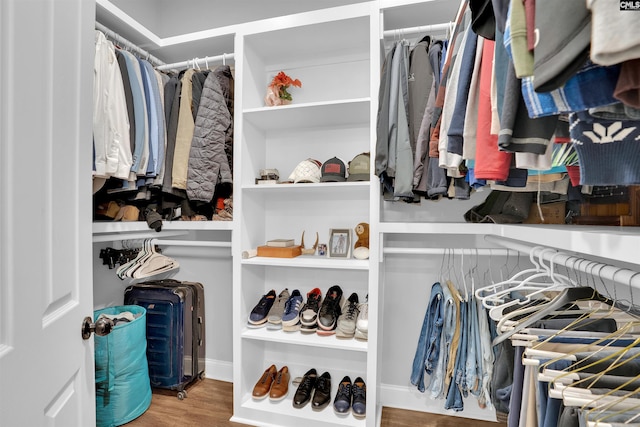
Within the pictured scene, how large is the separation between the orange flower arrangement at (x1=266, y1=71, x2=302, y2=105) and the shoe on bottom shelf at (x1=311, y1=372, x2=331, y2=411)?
1.70 meters

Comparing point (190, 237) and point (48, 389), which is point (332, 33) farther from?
point (48, 389)

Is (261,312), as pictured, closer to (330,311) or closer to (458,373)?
(330,311)

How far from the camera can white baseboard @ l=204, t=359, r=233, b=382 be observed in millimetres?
2291

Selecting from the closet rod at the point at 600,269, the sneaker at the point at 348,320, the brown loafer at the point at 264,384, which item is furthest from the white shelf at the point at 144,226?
the closet rod at the point at 600,269

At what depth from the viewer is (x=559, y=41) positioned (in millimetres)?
393

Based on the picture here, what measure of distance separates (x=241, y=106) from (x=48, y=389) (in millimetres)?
1532

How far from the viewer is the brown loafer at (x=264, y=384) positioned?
1884 millimetres

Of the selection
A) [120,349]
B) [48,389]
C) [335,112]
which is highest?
[335,112]

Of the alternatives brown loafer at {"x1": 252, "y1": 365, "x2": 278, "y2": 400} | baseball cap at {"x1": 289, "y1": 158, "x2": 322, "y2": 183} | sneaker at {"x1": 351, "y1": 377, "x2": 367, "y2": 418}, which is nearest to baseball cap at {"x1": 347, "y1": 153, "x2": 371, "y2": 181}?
baseball cap at {"x1": 289, "y1": 158, "x2": 322, "y2": 183}

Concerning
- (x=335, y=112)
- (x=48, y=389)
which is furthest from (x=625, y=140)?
(x=335, y=112)

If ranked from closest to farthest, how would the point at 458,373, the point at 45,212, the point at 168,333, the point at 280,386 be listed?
the point at 45,212, the point at 458,373, the point at 280,386, the point at 168,333

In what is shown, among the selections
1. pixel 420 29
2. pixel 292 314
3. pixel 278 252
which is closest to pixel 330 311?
pixel 292 314

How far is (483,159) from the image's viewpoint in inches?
29.3

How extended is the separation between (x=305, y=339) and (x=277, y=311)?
0.94ft
